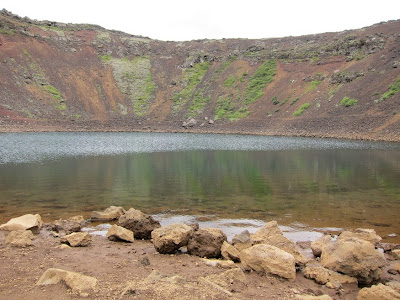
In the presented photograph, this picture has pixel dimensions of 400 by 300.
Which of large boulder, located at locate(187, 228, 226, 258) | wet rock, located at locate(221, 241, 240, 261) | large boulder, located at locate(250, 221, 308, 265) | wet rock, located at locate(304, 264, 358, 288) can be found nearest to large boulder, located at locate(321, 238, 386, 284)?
wet rock, located at locate(304, 264, 358, 288)

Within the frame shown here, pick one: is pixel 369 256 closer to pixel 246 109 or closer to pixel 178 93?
pixel 246 109

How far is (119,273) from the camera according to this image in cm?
787

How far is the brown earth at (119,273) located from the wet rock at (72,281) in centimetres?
12

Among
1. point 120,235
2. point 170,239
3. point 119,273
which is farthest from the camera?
point 120,235

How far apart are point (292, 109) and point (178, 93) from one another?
110 ft

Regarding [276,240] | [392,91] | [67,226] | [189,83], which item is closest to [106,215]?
[67,226]

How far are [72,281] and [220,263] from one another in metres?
3.64

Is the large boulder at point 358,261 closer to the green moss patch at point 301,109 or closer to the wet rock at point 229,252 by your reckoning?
Answer: the wet rock at point 229,252

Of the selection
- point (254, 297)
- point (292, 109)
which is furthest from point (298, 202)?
point (292, 109)

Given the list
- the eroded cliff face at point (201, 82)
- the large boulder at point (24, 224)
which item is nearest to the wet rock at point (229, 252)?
the large boulder at point (24, 224)

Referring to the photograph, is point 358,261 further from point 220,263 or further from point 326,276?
point 220,263

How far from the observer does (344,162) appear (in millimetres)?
32875

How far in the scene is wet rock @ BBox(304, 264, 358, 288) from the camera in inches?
321

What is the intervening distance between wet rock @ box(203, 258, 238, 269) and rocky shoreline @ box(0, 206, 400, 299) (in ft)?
0.08
